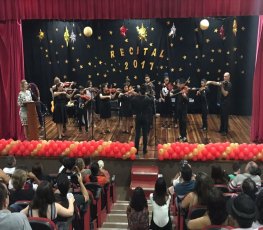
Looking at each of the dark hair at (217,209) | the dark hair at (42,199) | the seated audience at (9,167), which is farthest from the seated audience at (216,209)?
the seated audience at (9,167)

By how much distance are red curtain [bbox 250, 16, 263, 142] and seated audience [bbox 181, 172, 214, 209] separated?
488cm

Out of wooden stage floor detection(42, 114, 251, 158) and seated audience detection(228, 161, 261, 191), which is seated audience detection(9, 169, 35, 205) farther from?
wooden stage floor detection(42, 114, 251, 158)

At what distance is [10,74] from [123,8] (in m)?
3.01

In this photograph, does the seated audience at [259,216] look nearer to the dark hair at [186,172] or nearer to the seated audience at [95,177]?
the dark hair at [186,172]

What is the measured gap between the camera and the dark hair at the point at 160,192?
164 inches

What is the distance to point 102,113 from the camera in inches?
371

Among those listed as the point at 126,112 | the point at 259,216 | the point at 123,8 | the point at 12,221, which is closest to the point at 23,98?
the point at 123,8

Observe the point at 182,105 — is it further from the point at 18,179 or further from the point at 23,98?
the point at 18,179

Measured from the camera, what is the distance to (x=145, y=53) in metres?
11.8

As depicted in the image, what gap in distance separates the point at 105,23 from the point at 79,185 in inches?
321

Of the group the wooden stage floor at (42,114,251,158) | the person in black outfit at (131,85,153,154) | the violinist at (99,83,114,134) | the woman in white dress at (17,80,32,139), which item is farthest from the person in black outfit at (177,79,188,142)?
the woman in white dress at (17,80,32,139)

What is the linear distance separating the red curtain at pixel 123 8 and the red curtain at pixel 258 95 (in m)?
0.68

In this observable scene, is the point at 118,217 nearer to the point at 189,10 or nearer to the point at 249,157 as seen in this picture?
the point at 249,157

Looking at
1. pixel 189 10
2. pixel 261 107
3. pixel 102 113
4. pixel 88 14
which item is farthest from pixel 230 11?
pixel 102 113
